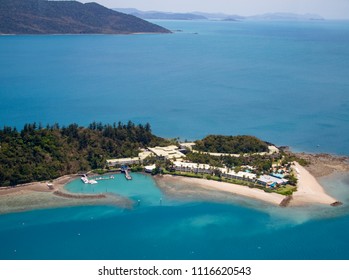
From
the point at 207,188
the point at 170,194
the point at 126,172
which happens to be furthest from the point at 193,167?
the point at 126,172

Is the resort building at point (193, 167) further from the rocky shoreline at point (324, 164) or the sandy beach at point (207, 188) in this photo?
the rocky shoreline at point (324, 164)

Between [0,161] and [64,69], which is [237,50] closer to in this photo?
[64,69]

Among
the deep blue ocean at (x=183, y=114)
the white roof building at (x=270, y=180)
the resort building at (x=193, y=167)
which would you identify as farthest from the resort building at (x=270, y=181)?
the resort building at (x=193, y=167)

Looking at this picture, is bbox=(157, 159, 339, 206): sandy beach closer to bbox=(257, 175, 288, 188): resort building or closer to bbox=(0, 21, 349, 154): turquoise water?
bbox=(257, 175, 288, 188): resort building

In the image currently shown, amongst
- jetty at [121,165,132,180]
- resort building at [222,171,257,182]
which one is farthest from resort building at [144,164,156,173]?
resort building at [222,171,257,182]

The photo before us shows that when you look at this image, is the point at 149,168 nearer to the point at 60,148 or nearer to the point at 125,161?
the point at 125,161
